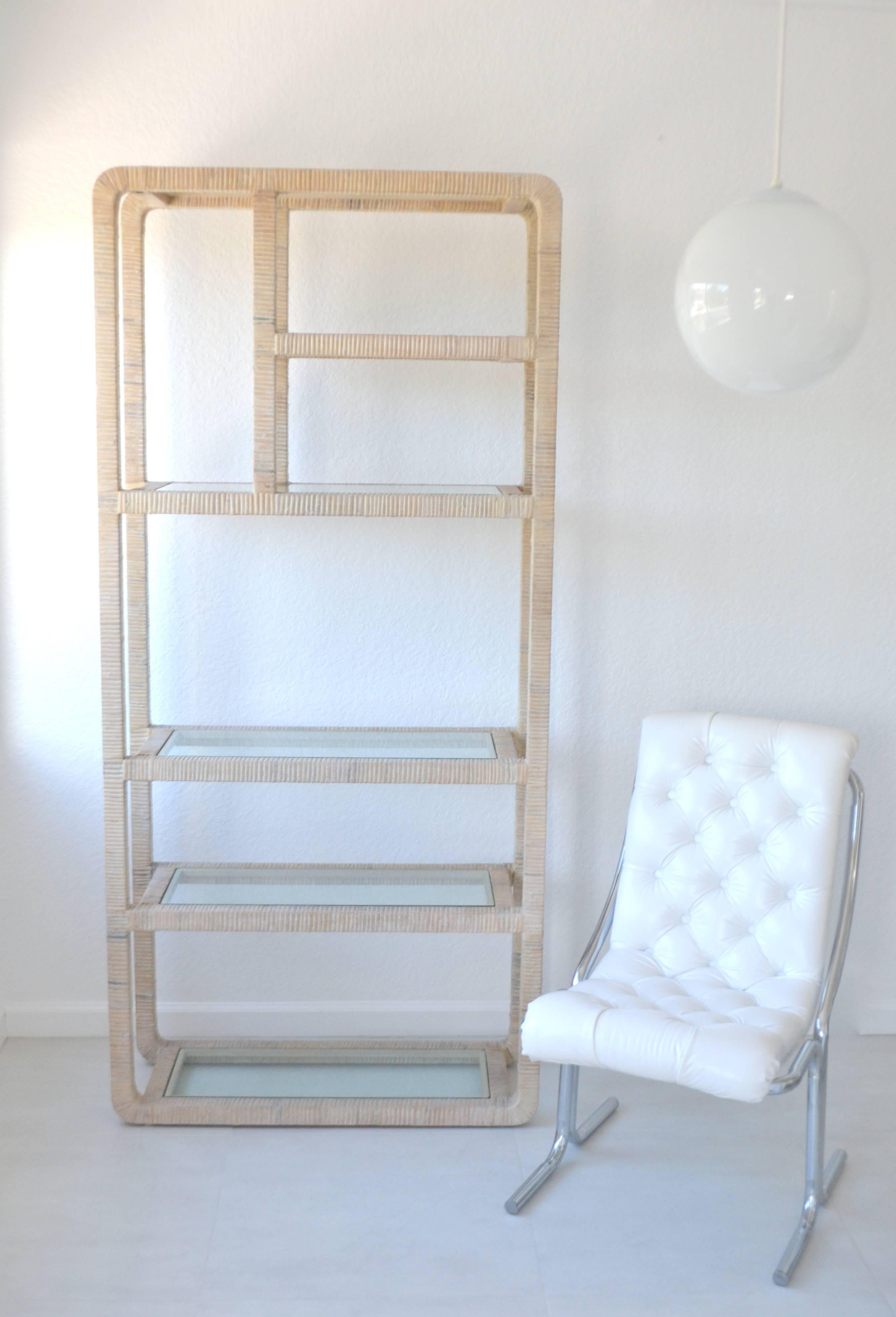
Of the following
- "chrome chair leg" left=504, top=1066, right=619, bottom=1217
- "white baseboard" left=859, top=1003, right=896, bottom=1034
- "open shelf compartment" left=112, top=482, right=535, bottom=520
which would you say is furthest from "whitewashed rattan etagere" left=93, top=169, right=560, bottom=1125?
"white baseboard" left=859, top=1003, right=896, bottom=1034

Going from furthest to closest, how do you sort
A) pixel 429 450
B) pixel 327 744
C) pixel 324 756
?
1. pixel 429 450
2. pixel 327 744
3. pixel 324 756

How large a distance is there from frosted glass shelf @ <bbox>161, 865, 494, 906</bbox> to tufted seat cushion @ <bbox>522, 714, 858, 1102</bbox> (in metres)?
0.32

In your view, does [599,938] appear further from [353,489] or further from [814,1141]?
[353,489]

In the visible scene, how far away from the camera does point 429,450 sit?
260cm

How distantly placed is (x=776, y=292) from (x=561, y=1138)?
158 cm

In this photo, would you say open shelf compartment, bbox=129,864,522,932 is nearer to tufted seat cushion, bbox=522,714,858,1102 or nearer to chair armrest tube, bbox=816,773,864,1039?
tufted seat cushion, bbox=522,714,858,1102

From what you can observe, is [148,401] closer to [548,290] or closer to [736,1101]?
[548,290]

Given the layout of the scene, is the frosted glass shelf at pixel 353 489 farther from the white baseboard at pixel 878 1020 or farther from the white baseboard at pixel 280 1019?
the white baseboard at pixel 878 1020

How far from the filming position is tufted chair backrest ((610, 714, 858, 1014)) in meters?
2.31

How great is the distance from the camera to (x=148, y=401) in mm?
2562

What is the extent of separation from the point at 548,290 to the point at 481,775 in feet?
2.95

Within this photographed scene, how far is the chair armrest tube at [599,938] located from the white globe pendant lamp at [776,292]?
3.77 ft

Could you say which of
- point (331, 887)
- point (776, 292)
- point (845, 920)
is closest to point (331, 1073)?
point (331, 887)

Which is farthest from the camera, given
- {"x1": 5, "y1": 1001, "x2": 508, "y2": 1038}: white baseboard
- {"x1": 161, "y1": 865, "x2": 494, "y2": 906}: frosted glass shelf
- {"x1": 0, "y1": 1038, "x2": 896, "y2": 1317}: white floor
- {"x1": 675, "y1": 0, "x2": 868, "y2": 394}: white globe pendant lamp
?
{"x1": 5, "y1": 1001, "x2": 508, "y2": 1038}: white baseboard
